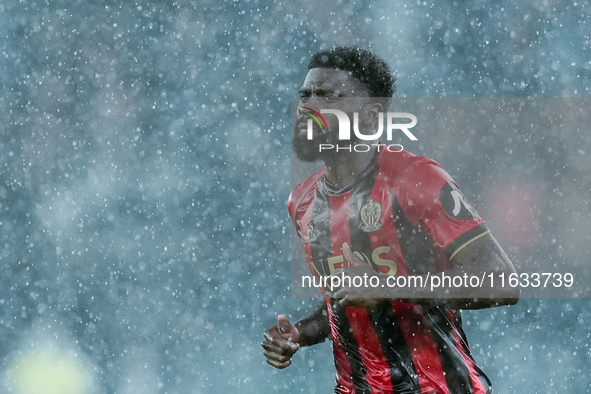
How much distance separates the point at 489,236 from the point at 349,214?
0.80 metres

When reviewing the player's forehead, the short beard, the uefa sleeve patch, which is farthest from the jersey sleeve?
the player's forehead

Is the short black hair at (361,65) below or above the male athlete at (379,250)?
above

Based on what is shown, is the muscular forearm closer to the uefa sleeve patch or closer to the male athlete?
the male athlete

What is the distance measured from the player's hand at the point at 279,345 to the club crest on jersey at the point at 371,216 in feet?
2.12

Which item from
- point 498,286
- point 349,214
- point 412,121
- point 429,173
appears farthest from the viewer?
point 412,121

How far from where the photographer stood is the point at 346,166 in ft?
11.6

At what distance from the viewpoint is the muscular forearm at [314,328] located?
11.8 ft

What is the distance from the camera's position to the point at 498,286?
2.75 meters

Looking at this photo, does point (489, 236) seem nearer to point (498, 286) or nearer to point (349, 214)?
point (498, 286)

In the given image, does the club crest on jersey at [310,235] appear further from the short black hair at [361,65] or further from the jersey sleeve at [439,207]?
the short black hair at [361,65]

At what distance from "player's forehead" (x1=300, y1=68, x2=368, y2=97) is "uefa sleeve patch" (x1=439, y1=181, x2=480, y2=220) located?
0.83 m

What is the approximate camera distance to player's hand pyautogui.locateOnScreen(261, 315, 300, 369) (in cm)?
325

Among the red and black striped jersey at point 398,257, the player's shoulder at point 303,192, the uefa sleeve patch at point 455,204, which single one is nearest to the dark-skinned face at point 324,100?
the player's shoulder at point 303,192

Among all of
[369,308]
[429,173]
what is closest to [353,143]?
[429,173]
